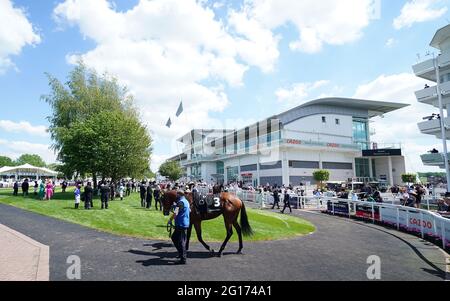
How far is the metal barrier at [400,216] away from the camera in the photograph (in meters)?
10.6

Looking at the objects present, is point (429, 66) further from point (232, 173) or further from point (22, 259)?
point (22, 259)

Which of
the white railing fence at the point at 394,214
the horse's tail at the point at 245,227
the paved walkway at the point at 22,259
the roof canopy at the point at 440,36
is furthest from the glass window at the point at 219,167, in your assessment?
the horse's tail at the point at 245,227

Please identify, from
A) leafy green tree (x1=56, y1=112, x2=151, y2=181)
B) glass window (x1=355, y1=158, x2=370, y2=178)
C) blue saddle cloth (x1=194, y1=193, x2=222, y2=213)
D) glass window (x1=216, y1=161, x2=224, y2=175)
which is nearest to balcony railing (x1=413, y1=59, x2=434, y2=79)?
glass window (x1=355, y1=158, x2=370, y2=178)

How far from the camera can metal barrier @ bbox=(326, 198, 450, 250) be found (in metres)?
10.6

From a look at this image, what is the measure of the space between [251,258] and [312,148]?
45.7 m

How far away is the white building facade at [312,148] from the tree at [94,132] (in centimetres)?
2633

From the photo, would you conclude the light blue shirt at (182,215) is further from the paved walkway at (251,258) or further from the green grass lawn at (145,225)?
the green grass lawn at (145,225)

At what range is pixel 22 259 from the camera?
25.3 ft

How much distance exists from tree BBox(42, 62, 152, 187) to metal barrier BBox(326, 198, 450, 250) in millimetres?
16987

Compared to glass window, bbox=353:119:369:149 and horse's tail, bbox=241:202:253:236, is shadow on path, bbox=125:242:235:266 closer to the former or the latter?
horse's tail, bbox=241:202:253:236

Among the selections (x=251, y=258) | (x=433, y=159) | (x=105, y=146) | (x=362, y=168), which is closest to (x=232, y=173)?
(x=362, y=168)
